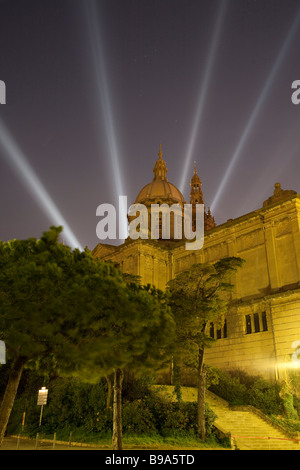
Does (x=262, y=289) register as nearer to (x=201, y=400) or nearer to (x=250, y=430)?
(x=250, y=430)

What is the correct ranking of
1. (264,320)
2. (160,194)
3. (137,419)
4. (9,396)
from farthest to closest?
(160,194) < (264,320) < (137,419) < (9,396)

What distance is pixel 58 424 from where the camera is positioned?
29.5m

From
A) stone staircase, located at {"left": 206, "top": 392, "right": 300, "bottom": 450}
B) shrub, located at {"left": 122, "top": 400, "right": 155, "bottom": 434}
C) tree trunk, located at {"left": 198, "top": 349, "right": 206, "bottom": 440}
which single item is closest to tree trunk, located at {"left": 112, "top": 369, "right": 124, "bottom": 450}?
shrub, located at {"left": 122, "top": 400, "right": 155, "bottom": 434}

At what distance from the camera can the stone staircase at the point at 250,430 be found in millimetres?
25047

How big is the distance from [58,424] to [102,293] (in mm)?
16834

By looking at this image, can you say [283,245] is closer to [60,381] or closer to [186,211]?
[60,381]

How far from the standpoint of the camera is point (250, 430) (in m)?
26.9

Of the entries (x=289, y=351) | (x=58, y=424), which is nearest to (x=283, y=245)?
(x=289, y=351)

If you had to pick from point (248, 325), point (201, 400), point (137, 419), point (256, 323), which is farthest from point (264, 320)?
point (137, 419)

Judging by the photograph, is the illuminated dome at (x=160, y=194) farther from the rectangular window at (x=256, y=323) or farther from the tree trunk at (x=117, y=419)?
the tree trunk at (x=117, y=419)

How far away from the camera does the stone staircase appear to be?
82.2ft

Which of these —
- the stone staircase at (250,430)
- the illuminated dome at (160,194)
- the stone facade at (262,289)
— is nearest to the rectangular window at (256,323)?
the stone facade at (262,289)

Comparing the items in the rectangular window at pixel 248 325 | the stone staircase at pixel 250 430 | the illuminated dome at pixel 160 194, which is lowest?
the stone staircase at pixel 250 430
